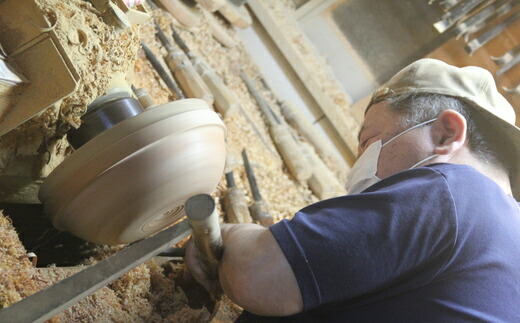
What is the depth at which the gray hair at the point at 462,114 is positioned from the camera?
1379 mm

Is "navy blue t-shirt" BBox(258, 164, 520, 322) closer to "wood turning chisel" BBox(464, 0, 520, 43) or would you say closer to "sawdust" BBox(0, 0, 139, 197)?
"sawdust" BBox(0, 0, 139, 197)

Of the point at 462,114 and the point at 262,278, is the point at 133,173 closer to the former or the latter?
the point at 262,278

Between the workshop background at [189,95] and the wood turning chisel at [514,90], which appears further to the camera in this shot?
the wood turning chisel at [514,90]

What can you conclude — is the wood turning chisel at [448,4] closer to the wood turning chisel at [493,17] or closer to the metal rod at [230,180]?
the wood turning chisel at [493,17]

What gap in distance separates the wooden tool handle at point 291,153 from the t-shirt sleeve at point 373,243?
81.8 inches

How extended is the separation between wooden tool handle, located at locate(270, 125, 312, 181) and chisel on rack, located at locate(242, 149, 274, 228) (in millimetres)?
553

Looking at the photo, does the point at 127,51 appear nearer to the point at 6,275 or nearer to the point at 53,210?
the point at 53,210

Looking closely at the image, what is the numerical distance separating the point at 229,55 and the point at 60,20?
246 centimetres

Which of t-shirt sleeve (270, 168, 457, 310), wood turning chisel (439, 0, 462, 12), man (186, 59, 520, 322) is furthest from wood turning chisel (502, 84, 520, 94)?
t-shirt sleeve (270, 168, 457, 310)

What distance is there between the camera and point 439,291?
3.44ft

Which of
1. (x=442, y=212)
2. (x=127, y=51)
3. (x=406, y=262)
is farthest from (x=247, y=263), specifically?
(x=127, y=51)

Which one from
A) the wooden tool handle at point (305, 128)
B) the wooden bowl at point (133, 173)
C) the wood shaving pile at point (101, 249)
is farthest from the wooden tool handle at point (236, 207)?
the wooden tool handle at point (305, 128)

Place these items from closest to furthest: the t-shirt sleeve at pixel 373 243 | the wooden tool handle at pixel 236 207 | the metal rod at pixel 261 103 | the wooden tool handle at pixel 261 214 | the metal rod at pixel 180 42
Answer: the t-shirt sleeve at pixel 373 243
the wooden tool handle at pixel 236 207
the wooden tool handle at pixel 261 214
the metal rod at pixel 180 42
the metal rod at pixel 261 103

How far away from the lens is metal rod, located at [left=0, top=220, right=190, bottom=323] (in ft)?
2.81
